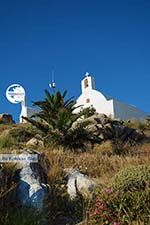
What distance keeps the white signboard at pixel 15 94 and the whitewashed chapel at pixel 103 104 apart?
426 centimetres

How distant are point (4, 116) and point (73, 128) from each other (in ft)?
47.0

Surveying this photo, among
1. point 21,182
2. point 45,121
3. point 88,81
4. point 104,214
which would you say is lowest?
point 104,214

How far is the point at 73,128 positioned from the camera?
16.0 metres

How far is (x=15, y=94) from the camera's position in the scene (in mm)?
37094

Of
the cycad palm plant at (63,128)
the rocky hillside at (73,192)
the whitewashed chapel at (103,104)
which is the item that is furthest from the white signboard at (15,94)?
the rocky hillside at (73,192)

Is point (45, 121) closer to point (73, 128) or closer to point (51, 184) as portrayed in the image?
point (73, 128)

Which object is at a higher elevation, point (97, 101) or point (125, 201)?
point (97, 101)

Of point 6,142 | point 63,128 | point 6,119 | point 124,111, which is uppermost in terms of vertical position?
point 124,111

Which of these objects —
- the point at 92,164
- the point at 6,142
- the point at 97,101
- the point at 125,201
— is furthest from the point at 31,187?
the point at 97,101

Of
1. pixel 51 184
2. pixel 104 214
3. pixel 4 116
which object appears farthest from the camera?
pixel 4 116

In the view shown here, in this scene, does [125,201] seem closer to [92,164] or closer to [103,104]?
[92,164]

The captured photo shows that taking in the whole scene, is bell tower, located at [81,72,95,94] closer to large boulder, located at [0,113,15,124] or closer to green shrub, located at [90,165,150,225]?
large boulder, located at [0,113,15,124]

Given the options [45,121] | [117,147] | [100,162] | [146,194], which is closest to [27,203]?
[146,194]

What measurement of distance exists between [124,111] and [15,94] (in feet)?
29.0
